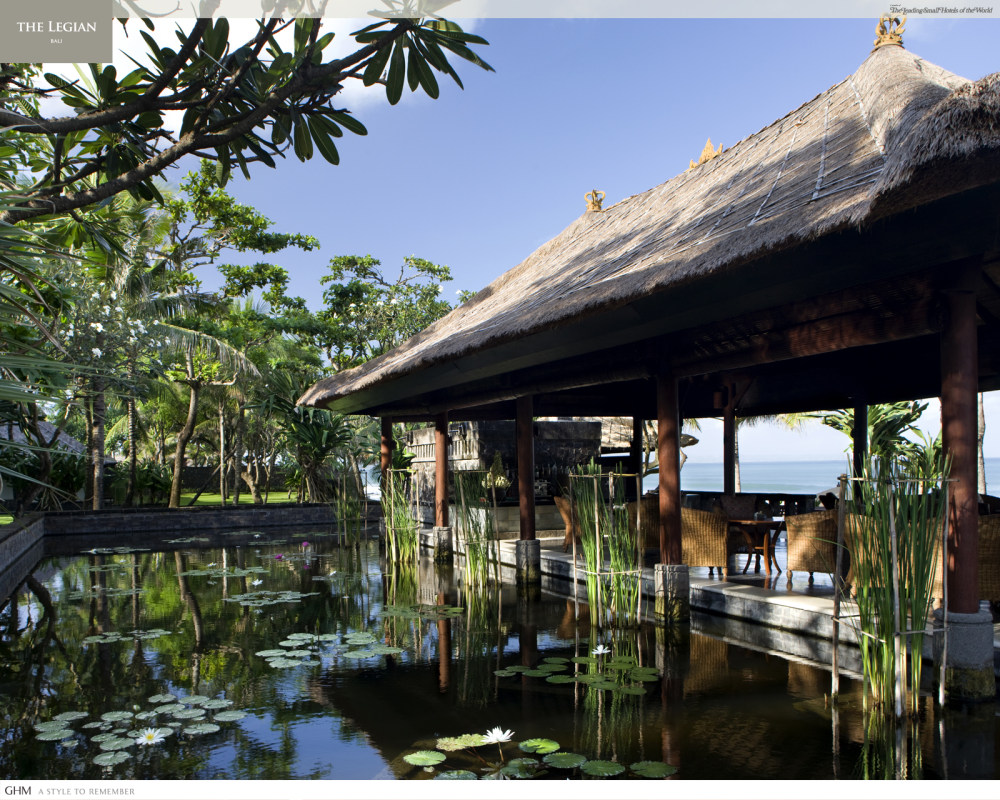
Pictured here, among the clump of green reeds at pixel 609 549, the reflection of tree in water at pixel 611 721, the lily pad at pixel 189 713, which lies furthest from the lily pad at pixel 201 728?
the clump of green reeds at pixel 609 549

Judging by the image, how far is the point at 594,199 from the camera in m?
8.41

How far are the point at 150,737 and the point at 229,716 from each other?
14.5 inches

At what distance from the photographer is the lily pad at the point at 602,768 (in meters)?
2.46

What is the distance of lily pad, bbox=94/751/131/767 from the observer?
103 inches

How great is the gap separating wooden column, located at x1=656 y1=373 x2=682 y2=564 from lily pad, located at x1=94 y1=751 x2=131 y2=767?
130 inches

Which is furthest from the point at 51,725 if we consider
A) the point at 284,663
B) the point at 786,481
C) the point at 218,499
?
the point at 786,481

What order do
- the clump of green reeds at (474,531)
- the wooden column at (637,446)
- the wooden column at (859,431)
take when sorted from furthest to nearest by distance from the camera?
the wooden column at (637,446), the wooden column at (859,431), the clump of green reeds at (474,531)

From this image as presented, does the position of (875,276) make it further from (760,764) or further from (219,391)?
(219,391)

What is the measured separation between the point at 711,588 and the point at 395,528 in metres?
3.59

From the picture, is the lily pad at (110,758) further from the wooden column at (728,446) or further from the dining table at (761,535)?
the wooden column at (728,446)

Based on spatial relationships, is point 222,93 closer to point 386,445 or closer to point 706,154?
point 706,154

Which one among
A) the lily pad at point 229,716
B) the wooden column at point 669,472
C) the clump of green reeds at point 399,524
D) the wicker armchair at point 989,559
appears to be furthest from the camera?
the clump of green reeds at point 399,524

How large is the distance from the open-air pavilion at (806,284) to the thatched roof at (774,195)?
0.01 meters
